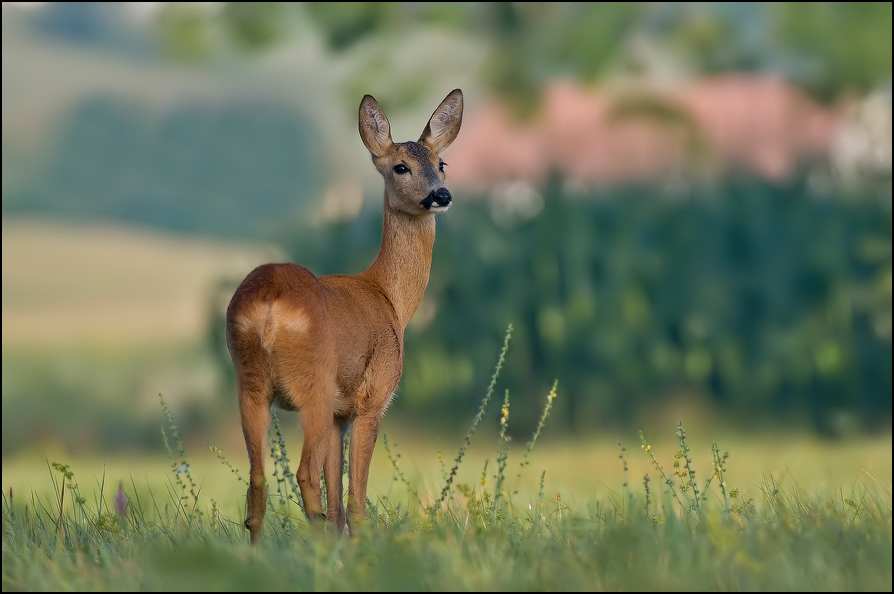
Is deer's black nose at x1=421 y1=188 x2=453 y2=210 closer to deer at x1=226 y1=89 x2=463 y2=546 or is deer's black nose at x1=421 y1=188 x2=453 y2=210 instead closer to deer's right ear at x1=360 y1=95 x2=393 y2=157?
deer at x1=226 y1=89 x2=463 y2=546

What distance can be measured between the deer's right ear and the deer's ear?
8.4 inches

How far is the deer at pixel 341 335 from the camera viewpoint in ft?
13.6

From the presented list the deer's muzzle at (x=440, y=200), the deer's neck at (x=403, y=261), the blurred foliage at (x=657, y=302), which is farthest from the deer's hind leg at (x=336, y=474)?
the blurred foliage at (x=657, y=302)

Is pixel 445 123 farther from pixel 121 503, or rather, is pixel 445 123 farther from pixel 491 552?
pixel 491 552

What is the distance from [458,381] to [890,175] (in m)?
4.43

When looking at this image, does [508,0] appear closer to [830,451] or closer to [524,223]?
[524,223]

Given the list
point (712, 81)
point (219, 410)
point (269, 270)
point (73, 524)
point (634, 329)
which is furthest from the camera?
point (712, 81)

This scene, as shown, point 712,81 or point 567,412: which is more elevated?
point 712,81

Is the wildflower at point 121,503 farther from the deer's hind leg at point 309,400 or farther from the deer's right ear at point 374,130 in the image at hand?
the deer's right ear at point 374,130

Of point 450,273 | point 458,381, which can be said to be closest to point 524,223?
Answer: point 450,273

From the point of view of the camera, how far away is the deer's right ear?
5.26 metres

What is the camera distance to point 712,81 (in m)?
11.2

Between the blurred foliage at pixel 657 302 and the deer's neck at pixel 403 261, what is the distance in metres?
4.89

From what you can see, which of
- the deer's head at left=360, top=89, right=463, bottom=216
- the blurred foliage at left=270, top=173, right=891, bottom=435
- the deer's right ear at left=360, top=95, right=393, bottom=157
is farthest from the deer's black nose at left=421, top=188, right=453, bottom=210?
the blurred foliage at left=270, top=173, right=891, bottom=435
